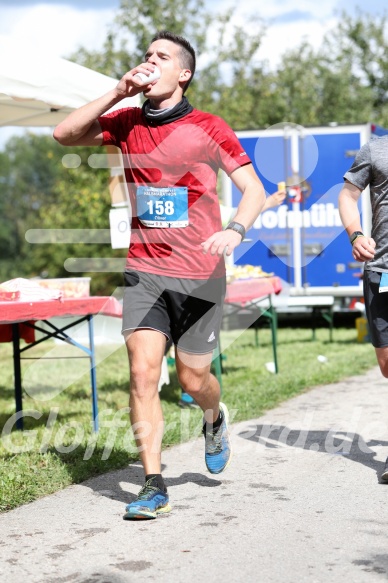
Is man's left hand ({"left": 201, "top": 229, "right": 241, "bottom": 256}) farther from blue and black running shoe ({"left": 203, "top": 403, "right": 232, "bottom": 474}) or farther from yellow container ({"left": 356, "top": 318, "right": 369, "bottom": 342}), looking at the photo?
yellow container ({"left": 356, "top": 318, "right": 369, "bottom": 342})

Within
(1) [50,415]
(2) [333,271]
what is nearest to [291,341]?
(2) [333,271]

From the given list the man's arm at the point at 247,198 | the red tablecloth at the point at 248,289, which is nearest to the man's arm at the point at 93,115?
the man's arm at the point at 247,198

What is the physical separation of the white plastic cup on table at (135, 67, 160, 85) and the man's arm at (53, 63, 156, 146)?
0.02 meters

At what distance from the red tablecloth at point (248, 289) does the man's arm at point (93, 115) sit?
4155mm

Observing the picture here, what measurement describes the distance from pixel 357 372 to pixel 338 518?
19.3ft

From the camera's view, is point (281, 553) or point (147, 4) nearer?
point (281, 553)

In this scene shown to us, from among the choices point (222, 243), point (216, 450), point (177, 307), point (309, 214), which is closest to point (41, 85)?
point (177, 307)

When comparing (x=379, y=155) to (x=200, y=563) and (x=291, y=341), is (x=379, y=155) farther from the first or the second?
(x=291, y=341)

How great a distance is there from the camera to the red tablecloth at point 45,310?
6000 mm

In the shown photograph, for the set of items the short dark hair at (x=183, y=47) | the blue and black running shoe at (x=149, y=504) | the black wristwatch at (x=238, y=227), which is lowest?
the blue and black running shoe at (x=149, y=504)

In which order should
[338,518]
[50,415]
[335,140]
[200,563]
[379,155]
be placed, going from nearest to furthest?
[200,563] < [338,518] < [379,155] < [50,415] < [335,140]

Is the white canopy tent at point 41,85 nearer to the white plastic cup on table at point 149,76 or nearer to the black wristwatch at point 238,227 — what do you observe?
the white plastic cup on table at point 149,76

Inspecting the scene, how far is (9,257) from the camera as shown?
9088cm

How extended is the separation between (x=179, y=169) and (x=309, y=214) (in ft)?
35.4
